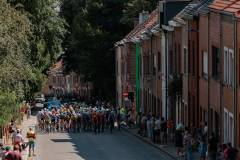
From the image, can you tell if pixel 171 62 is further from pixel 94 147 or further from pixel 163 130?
pixel 94 147

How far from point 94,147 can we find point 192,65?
6.15 m

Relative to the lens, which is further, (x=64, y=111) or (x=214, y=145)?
(x=64, y=111)

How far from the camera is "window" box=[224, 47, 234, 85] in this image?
38.4m

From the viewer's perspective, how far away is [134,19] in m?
83.1

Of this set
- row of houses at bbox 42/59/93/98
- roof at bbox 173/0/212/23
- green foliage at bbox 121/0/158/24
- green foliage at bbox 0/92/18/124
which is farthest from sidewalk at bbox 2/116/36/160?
row of houses at bbox 42/59/93/98

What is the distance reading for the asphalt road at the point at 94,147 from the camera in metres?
42.6

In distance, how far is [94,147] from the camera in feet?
157

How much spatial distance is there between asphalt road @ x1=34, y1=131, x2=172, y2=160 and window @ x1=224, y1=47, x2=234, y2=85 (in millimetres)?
4832

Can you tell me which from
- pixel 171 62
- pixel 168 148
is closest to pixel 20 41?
pixel 168 148

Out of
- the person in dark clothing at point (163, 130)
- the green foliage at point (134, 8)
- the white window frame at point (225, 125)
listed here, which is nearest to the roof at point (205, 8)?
the white window frame at point (225, 125)

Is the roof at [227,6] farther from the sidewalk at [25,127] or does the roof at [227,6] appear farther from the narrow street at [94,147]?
the sidewalk at [25,127]

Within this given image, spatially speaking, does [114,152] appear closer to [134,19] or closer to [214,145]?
[214,145]

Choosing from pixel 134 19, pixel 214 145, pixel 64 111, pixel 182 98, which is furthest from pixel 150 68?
pixel 214 145

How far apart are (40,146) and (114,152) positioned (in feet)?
19.3
